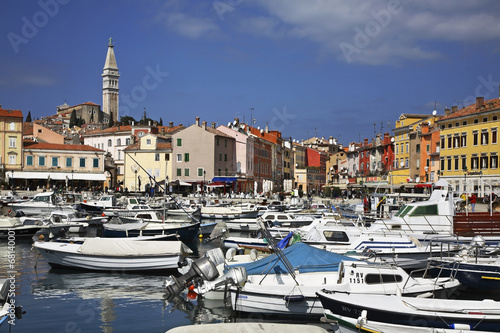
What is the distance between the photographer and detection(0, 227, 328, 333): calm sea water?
15.8 m

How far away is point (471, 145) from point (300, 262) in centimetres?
4720

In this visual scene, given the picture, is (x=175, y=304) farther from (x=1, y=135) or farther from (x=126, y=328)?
(x=1, y=135)

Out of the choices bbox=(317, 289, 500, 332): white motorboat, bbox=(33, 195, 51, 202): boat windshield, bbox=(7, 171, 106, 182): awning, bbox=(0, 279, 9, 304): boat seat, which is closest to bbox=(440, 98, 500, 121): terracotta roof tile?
bbox=(33, 195, 51, 202): boat windshield

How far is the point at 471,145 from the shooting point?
194ft

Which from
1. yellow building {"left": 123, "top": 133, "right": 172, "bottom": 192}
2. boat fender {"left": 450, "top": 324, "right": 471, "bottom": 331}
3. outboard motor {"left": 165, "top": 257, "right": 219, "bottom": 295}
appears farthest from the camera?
yellow building {"left": 123, "top": 133, "right": 172, "bottom": 192}

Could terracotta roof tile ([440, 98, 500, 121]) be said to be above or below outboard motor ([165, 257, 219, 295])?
above

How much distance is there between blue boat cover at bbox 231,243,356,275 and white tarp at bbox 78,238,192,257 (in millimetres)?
→ 5952

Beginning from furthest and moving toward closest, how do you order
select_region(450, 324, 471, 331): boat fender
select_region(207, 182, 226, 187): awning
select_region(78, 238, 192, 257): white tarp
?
1. select_region(207, 182, 226, 187): awning
2. select_region(78, 238, 192, 257): white tarp
3. select_region(450, 324, 471, 331): boat fender

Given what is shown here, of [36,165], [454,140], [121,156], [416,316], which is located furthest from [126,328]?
[121,156]

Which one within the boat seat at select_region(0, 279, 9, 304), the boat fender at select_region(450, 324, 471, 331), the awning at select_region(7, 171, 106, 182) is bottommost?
the boat fender at select_region(450, 324, 471, 331)

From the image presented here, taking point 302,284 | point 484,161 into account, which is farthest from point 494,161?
point 302,284

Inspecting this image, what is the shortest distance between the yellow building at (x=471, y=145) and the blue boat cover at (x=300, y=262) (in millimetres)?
39214

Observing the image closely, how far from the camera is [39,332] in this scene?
1502cm

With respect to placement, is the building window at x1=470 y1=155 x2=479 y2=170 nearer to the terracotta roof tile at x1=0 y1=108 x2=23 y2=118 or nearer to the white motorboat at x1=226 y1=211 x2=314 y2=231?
the white motorboat at x1=226 y1=211 x2=314 y2=231
